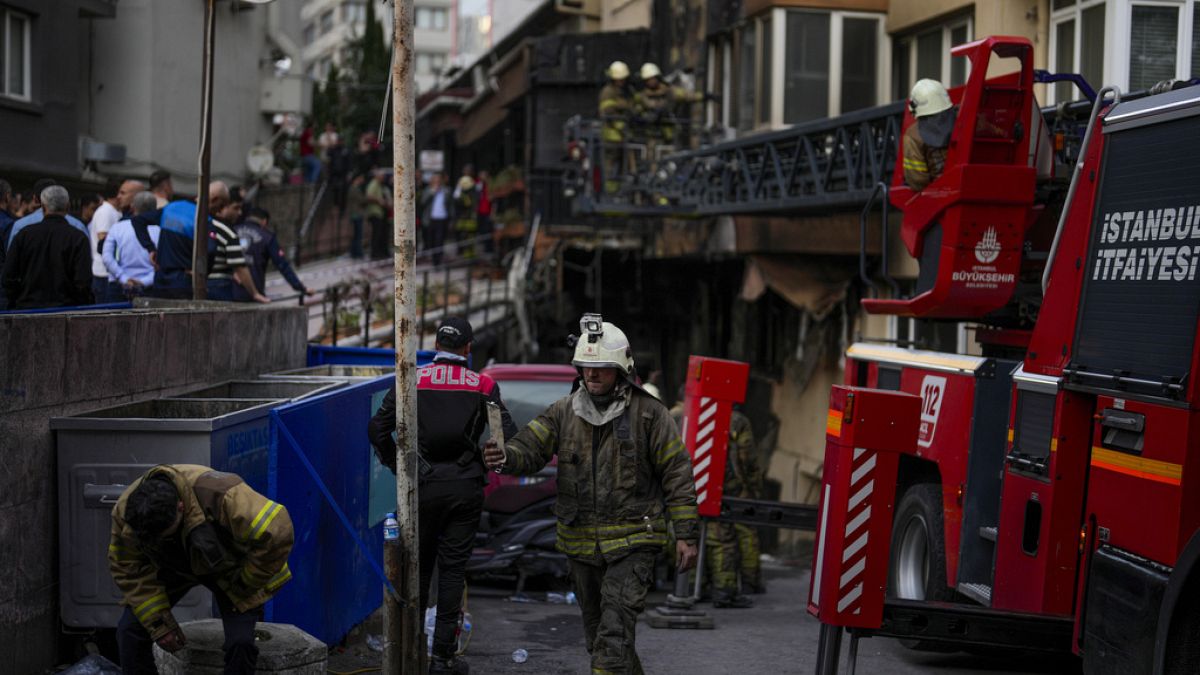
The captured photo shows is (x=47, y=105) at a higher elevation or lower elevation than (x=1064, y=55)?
lower

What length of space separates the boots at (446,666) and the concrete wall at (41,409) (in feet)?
6.28

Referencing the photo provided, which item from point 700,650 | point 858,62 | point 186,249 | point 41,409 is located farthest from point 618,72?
point 41,409

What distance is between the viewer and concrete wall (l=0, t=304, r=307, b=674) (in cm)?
666

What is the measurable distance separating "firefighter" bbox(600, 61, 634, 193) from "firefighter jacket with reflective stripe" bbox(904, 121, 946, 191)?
36.0ft

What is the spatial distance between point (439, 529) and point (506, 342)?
46.4 feet

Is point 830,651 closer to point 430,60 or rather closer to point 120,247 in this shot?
point 120,247

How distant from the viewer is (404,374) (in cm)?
669

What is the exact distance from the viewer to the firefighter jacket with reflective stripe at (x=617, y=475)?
6906 millimetres

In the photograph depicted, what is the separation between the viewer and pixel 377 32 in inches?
2060

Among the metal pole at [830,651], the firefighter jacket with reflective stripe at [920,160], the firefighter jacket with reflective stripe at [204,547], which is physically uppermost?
the firefighter jacket with reflective stripe at [920,160]

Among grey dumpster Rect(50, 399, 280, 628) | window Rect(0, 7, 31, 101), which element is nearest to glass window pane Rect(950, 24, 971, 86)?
grey dumpster Rect(50, 399, 280, 628)

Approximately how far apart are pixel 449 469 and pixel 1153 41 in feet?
26.3

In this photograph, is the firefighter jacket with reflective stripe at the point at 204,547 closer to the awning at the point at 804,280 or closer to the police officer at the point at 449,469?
the police officer at the point at 449,469

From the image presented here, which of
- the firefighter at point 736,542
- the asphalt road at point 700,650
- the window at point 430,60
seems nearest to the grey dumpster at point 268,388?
the asphalt road at point 700,650
